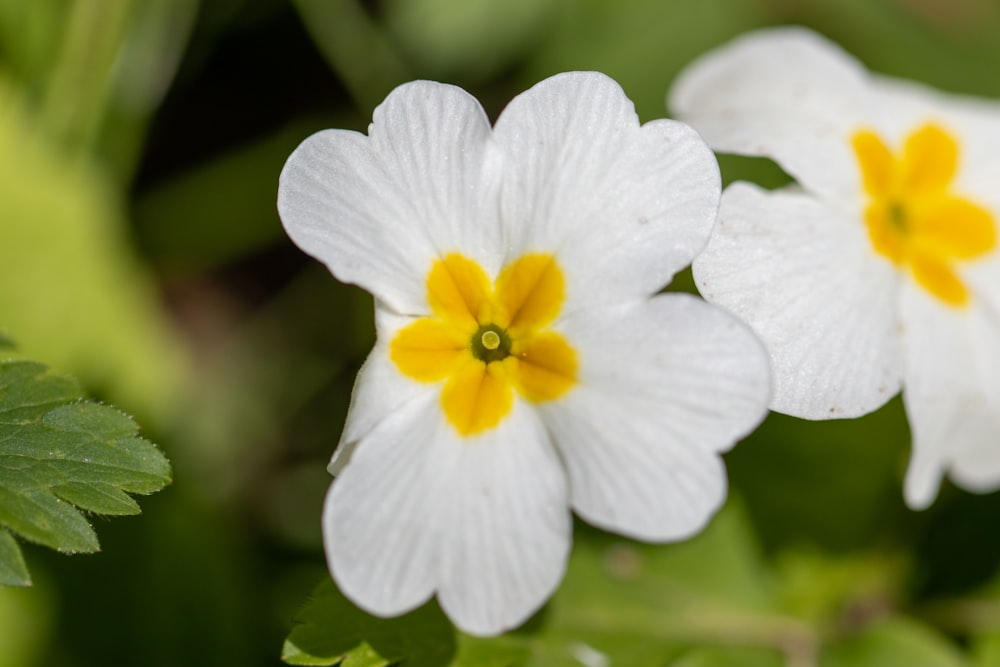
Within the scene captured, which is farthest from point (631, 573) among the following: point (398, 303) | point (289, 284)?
point (289, 284)

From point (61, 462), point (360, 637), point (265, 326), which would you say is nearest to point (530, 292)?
point (360, 637)

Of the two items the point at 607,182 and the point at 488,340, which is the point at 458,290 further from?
the point at 607,182

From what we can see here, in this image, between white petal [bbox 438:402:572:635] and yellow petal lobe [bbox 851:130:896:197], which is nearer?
white petal [bbox 438:402:572:635]

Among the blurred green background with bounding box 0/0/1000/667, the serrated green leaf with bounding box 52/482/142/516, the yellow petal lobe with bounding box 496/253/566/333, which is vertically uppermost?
the serrated green leaf with bounding box 52/482/142/516

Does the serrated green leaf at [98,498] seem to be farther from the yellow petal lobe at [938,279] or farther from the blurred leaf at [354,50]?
the blurred leaf at [354,50]

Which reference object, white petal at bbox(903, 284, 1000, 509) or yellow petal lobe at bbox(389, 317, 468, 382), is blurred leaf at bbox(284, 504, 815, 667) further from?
white petal at bbox(903, 284, 1000, 509)

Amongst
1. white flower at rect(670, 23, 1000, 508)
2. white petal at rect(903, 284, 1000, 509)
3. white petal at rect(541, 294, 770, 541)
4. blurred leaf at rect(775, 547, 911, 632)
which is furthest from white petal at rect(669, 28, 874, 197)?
blurred leaf at rect(775, 547, 911, 632)
